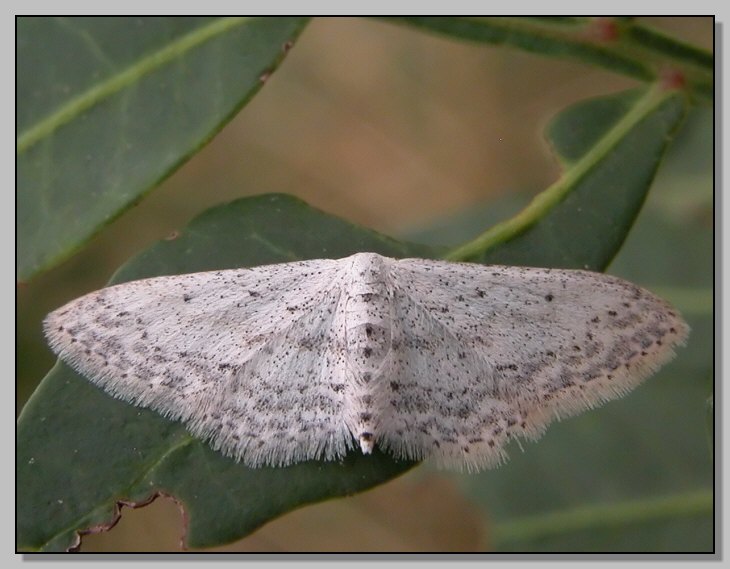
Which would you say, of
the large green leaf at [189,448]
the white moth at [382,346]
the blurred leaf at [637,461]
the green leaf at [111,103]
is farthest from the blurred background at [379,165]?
the green leaf at [111,103]

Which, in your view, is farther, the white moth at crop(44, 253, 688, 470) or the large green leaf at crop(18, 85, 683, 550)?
the white moth at crop(44, 253, 688, 470)

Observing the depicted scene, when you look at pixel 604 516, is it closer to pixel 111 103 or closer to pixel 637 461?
pixel 637 461

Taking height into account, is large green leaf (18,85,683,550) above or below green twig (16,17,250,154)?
below

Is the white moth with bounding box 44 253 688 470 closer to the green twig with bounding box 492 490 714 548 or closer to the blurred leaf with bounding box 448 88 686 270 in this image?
the blurred leaf with bounding box 448 88 686 270

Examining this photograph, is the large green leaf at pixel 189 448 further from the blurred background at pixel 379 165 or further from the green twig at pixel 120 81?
the blurred background at pixel 379 165

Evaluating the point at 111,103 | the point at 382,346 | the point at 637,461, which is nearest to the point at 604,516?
the point at 637,461

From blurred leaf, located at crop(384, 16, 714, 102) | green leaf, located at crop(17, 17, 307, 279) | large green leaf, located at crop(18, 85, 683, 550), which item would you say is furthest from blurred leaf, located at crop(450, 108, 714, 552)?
green leaf, located at crop(17, 17, 307, 279)
